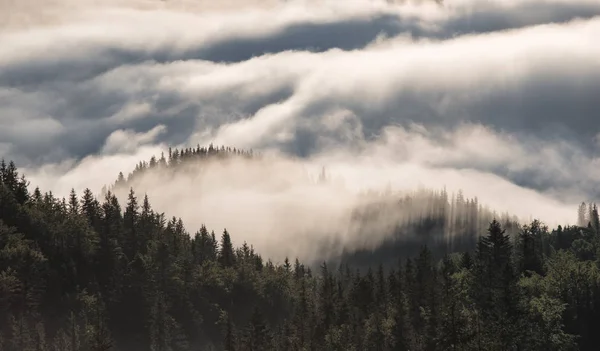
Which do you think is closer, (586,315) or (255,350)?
(255,350)

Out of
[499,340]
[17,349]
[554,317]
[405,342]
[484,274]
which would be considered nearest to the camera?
[499,340]

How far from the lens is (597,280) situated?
18075 centimetres

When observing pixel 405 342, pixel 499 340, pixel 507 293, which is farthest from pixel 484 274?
pixel 405 342

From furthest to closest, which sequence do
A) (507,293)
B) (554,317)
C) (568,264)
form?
1. (568,264)
2. (554,317)
3. (507,293)

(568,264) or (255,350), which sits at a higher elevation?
(568,264)

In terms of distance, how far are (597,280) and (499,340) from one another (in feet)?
367

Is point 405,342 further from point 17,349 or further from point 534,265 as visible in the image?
point 17,349

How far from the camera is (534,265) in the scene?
19975 centimetres

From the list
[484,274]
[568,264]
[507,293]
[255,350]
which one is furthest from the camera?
[568,264]

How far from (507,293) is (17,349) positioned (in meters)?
123

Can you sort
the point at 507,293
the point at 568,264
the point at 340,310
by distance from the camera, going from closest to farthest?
→ 1. the point at 507,293
2. the point at 568,264
3. the point at 340,310

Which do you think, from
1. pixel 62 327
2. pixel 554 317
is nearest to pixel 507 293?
pixel 554 317

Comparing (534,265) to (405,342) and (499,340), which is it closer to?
(405,342)

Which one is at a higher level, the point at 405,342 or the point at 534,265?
the point at 534,265
